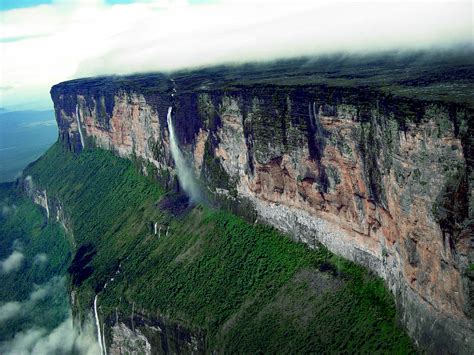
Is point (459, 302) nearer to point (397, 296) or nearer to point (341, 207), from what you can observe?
point (397, 296)

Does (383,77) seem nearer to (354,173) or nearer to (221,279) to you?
(354,173)

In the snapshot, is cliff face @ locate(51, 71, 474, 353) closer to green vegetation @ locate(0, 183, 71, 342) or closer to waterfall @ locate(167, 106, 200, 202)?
waterfall @ locate(167, 106, 200, 202)

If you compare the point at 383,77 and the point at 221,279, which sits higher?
the point at 383,77


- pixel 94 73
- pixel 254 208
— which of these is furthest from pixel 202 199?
pixel 94 73

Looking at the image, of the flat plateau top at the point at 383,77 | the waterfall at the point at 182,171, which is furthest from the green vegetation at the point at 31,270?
the flat plateau top at the point at 383,77

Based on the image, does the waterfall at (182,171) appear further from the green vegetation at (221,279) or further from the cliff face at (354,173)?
the green vegetation at (221,279)

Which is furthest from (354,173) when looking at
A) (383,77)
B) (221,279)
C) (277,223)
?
(221,279)
